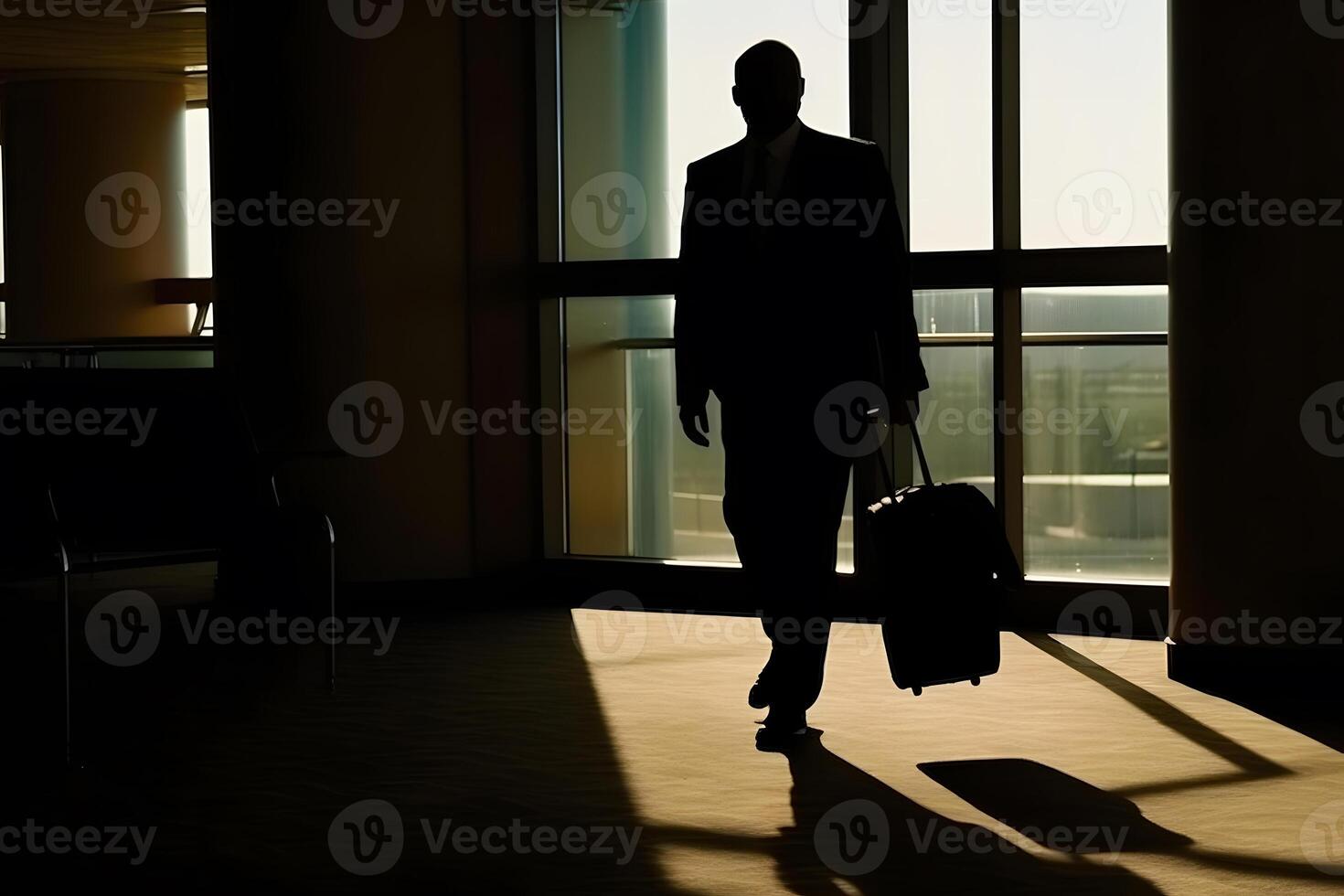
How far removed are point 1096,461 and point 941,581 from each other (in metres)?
2.72

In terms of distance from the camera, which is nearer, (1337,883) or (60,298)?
(1337,883)

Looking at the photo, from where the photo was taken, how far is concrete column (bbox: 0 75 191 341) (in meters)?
15.4

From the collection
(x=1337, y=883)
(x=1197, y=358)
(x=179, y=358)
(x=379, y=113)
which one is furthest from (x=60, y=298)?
(x=1337, y=883)

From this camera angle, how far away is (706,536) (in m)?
7.04

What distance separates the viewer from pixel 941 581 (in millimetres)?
3898

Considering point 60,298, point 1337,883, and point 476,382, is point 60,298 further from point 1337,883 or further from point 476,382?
point 1337,883

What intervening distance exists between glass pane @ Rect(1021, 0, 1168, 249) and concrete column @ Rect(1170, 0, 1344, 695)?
1044 millimetres

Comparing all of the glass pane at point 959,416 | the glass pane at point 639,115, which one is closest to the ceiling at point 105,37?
the glass pane at point 639,115

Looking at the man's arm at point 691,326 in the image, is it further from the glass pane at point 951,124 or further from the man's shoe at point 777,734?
the glass pane at point 951,124

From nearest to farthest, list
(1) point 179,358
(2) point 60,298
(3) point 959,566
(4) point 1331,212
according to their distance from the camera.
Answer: (3) point 959,566
(4) point 1331,212
(1) point 179,358
(2) point 60,298

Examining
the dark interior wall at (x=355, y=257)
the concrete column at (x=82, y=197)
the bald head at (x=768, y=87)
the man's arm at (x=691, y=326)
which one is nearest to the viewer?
the bald head at (x=768, y=87)

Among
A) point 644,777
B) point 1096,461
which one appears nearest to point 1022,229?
point 1096,461

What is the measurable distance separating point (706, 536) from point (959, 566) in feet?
10.4

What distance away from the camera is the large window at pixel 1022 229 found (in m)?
6.26
